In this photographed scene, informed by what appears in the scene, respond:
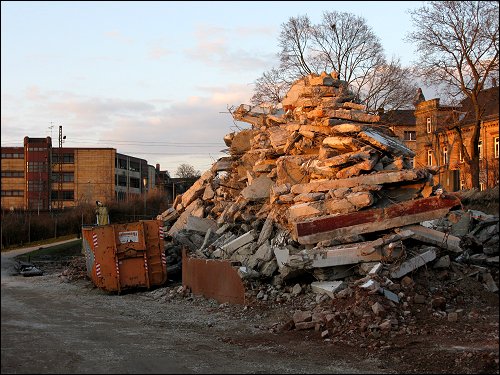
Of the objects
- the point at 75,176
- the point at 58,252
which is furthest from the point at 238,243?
the point at 75,176

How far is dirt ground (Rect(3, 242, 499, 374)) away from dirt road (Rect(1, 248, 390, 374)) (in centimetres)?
8

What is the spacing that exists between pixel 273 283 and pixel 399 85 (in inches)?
1288

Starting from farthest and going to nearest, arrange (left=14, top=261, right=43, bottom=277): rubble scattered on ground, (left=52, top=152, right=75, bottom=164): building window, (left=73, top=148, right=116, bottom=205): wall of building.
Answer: (left=73, top=148, right=116, bottom=205): wall of building
(left=52, top=152, right=75, bottom=164): building window
(left=14, top=261, right=43, bottom=277): rubble scattered on ground

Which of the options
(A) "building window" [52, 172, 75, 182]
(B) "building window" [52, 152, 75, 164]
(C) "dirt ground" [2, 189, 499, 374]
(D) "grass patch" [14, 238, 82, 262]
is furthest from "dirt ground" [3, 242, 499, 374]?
(A) "building window" [52, 172, 75, 182]

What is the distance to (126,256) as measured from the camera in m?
17.5

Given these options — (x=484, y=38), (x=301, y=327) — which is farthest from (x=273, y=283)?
(x=484, y=38)

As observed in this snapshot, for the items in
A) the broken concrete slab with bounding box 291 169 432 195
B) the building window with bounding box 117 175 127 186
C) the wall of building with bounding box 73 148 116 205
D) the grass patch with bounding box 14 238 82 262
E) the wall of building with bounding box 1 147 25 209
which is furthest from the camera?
the building window with bounding box 117 175 127 186

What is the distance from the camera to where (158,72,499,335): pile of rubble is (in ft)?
41.7

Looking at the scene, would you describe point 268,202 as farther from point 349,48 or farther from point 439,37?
point 349,48

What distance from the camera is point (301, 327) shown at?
35.3 ft

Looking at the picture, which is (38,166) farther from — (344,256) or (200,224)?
(344,256)

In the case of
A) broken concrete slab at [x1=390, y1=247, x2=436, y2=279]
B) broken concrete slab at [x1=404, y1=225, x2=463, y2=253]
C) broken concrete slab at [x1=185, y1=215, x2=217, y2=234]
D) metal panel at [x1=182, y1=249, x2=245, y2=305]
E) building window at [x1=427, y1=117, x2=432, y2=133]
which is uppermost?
building window at [x1=427, y1=117, x2=432, y2=133]

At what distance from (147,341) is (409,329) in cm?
455

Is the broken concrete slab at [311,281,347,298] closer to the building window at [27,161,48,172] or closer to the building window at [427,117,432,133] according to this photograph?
the building window at [27,161,48,172]
